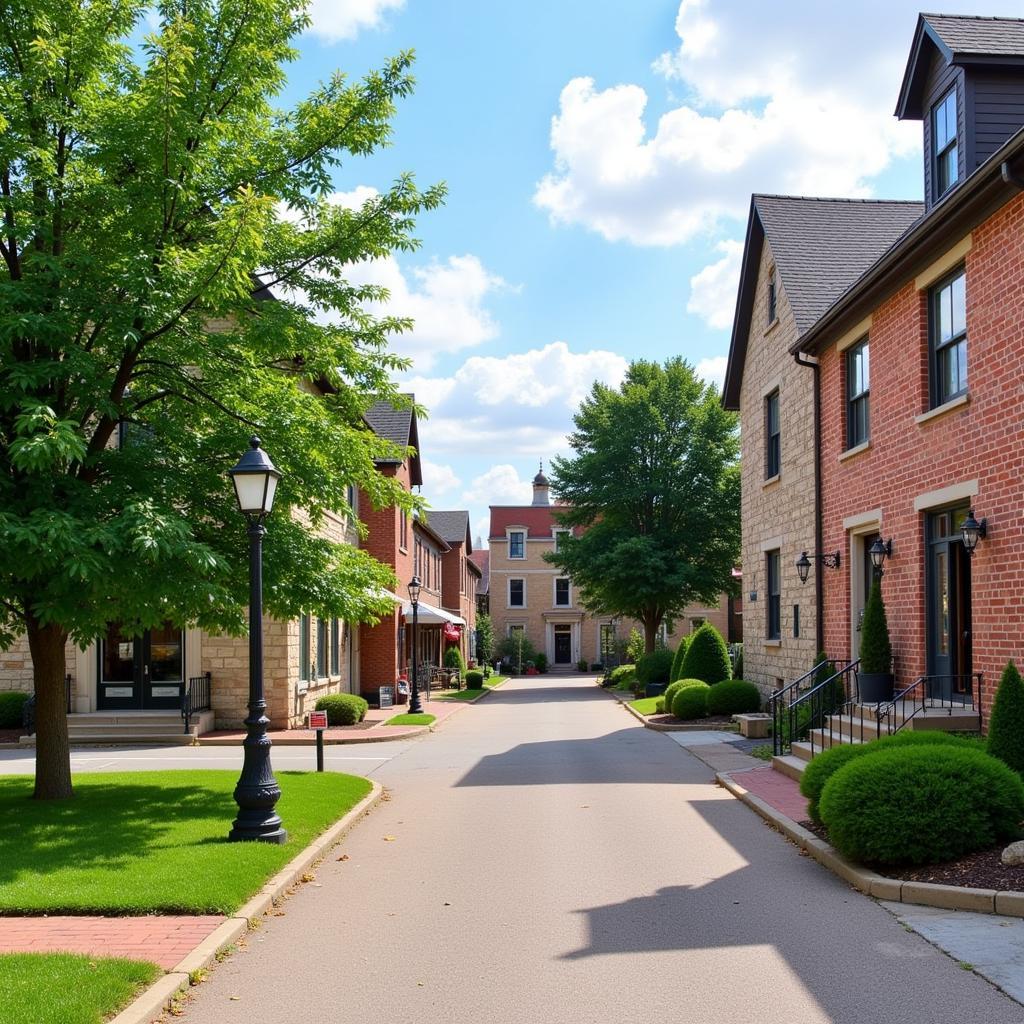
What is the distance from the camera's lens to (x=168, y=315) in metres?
10.3

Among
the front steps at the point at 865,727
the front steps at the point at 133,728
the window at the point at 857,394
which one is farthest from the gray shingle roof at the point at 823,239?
the front steps at the point at 133,728

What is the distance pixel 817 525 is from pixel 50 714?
41.5 ft

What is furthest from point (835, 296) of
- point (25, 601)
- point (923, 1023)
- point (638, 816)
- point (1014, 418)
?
point (923, 1023)

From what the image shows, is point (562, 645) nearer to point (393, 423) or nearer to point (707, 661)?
point (393, 423)

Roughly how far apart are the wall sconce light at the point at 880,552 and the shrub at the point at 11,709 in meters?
16.5

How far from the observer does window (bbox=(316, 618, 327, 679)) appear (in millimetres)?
25391

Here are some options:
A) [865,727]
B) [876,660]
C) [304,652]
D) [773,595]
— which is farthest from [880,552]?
[304,652]

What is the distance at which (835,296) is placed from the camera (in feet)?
65.9

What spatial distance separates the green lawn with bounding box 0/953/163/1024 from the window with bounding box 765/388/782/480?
18.1 metres

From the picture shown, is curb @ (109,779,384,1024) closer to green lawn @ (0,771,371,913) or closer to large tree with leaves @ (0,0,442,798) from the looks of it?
green lawn @ (0,771,371,913)

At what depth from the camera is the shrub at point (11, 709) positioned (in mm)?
21141

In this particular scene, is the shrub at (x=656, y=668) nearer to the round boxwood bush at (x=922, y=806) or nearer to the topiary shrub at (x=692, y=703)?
the topiary shrub at (x=692, y=703)

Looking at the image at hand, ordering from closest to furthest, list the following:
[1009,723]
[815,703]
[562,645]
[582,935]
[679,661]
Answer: [582,935] < [1009,723] < [815,703] < [679,661] < [562,645]

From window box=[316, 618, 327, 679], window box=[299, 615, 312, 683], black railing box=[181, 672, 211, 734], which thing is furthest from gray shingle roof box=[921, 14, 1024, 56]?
window box=[316, 618, 327, 679]
